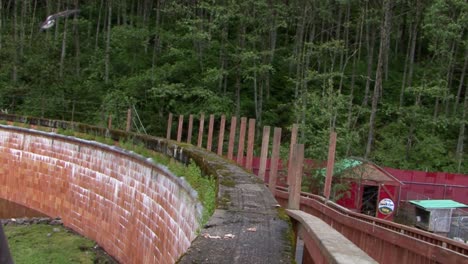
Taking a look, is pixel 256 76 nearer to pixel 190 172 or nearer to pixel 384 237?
pixel 190 172

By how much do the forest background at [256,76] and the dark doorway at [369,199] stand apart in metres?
3.59

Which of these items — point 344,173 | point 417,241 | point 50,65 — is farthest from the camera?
point 50,65

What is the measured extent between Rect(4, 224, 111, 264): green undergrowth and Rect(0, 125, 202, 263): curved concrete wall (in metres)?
0.47

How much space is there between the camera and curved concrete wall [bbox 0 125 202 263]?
33.1 feet

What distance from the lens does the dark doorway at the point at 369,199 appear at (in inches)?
699

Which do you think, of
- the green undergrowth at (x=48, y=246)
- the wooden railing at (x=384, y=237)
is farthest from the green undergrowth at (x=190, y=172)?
the green undergrowth at (x=48, y=246)

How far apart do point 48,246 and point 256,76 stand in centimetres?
→ 1674

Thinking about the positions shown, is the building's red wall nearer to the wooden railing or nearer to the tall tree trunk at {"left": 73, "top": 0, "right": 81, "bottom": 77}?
the wooden railing

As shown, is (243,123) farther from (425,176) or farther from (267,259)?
(425,176)

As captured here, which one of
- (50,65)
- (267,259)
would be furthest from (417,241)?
(50,65)

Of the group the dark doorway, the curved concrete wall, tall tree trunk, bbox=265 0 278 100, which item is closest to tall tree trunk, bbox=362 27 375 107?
tall tree trunk, bbox=265 0 278 100

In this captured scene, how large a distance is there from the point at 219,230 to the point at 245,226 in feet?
1.28

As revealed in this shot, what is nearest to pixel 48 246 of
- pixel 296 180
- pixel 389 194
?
pixel 296 180

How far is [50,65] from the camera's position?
99.0 feet
